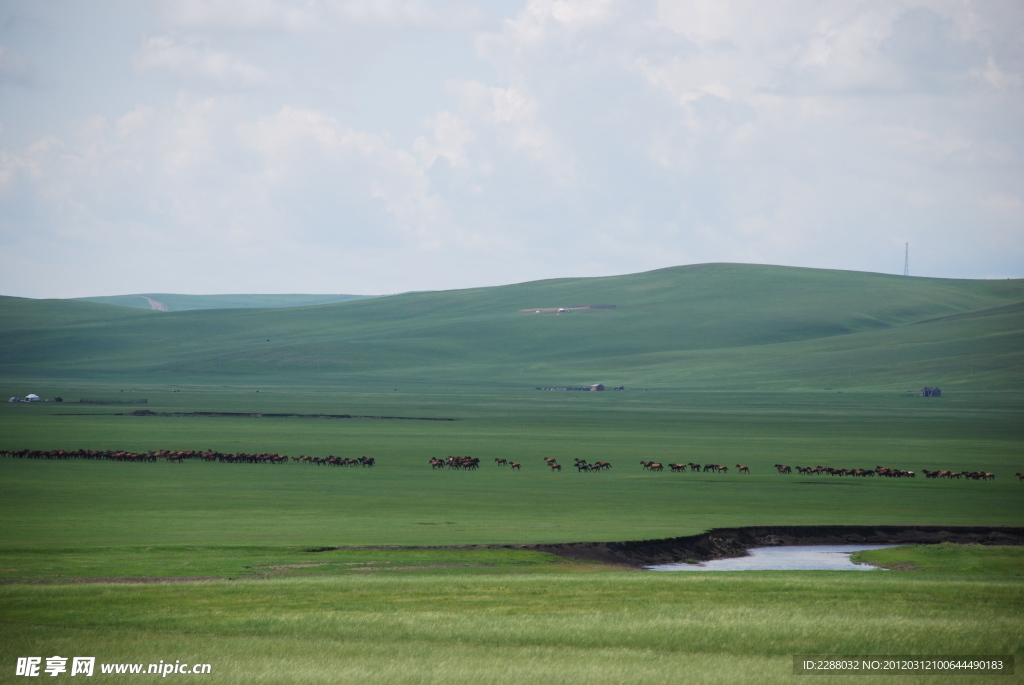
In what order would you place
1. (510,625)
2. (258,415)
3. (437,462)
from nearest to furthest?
1. (510,625)
2. (437,462)
3. (258,415)

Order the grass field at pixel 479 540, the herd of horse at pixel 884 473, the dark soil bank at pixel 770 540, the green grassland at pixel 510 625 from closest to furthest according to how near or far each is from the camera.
→ the green grassland at pixel 510 625 → the grass field at pixel 479 540 → the dark soil bank at pixel 770 540 → the herd of horse at pixel 884 473

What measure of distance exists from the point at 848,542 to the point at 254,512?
62.1 ft

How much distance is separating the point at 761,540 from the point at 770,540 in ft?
0.92

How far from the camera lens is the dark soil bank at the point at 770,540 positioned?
28703 mm

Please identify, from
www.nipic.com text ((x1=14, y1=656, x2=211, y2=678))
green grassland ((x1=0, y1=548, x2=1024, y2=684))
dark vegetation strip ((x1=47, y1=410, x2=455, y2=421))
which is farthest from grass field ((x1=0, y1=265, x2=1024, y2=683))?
dark vegetation strip ((x1=47, y1=410, x2=455, y2=421))

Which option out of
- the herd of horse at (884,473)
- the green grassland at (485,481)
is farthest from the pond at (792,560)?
the herd of horse at (884,473)

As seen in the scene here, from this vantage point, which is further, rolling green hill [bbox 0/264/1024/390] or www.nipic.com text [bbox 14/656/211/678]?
rolling green hill [bbox 0/264/1024/390]

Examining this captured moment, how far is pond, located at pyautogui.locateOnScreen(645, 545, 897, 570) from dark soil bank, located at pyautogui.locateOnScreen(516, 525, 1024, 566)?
46cm

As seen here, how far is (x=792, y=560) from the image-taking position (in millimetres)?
29500

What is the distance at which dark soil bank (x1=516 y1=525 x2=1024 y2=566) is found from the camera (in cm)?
2870

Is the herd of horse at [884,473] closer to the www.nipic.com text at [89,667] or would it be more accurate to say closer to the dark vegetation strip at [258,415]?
the www.nipic.com text at [89,667]

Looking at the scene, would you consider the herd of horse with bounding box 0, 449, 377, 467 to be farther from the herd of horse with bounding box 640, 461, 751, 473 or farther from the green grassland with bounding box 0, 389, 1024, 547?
the herd of horse with bounding box 640, 461, 751, 473

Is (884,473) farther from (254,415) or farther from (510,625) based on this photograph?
(254,415)

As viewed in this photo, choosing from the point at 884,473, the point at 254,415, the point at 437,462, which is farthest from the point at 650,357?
the point at 437,462
